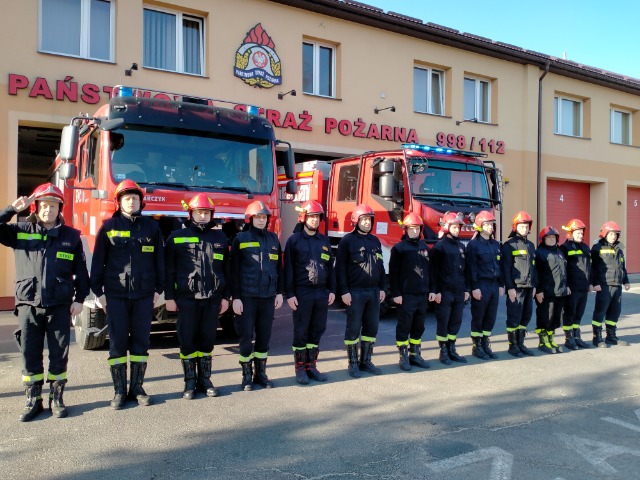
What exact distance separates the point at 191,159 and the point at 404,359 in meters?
3.40

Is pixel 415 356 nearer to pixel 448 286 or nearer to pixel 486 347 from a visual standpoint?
pixel 448 286

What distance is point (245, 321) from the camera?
5.60 m

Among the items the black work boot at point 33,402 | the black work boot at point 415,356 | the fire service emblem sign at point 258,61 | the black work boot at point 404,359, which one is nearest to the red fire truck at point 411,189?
the black work boot at point 415,356

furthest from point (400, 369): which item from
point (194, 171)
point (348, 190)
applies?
point (348, 190)

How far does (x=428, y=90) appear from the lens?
15.5m

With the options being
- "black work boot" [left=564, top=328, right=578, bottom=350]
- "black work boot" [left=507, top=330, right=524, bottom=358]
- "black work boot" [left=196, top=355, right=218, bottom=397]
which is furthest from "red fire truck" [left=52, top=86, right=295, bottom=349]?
"black work boot" [left=564, top=328, right=578, bottom=350]

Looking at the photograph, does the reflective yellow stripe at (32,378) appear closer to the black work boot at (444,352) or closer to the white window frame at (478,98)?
the black work boot at (444,352)

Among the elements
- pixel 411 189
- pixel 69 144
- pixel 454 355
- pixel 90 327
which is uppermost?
pixel 69 144

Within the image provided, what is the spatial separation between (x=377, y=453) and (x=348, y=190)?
6.88m

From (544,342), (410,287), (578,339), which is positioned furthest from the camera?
(578,339)

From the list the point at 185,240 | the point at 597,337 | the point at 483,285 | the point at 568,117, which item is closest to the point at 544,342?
the point at 597,337

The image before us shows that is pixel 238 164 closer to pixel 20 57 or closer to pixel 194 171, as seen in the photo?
pixel 194 171

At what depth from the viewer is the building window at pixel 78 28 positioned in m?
10.6

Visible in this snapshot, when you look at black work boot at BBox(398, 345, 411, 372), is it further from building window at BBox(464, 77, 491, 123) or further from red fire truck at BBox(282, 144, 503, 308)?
building window at BBox(464, 77, 491, 123)
